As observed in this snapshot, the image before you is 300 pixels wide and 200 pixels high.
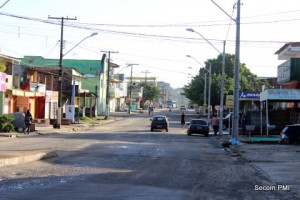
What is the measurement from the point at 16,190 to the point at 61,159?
7080mm

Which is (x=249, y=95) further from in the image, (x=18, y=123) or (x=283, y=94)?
(x=18, y=123)

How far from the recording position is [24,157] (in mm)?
16047

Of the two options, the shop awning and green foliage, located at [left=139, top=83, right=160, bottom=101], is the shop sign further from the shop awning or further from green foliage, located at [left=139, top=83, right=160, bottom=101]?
green foliage, located at [left=139, top=83, right=160, bottom=101]

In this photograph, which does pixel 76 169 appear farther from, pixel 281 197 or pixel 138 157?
pixel 281 197

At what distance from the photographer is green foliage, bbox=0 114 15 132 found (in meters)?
34.2

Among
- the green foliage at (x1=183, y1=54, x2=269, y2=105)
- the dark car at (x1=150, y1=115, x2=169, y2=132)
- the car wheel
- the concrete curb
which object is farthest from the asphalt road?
the green foliage at (x1=183, y1=54, x2=269, y2=105)

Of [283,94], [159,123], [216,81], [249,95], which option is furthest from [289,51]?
[216,81]

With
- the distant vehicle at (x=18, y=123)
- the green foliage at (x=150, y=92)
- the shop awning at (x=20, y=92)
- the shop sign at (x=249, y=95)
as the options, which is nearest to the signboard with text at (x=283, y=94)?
the shop sign at (x=249, y=95)

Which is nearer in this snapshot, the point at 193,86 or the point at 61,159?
the point at 61,159

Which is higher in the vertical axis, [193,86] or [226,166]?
[193,86]

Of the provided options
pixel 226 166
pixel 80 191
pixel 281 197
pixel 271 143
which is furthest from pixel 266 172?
pixel 271 143

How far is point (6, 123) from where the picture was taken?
113 ft

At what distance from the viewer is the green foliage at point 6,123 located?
34.2 metres

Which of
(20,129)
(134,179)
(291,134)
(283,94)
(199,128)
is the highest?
(283,94)
